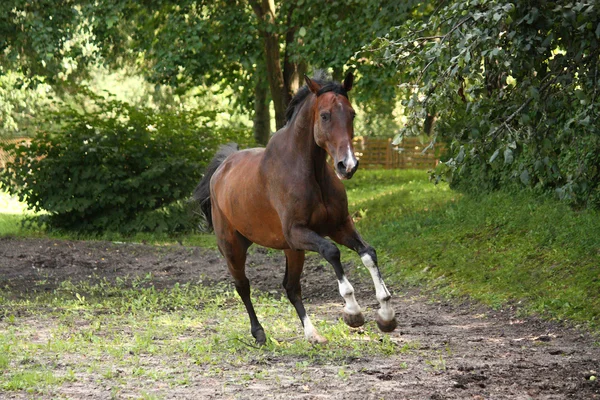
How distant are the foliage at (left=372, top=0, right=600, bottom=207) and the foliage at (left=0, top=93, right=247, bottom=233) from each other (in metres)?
12.2

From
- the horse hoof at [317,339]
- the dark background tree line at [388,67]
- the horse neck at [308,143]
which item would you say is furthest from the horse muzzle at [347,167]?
the horse hoof at [317,339]

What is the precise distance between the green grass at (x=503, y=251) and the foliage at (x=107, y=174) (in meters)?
4.31

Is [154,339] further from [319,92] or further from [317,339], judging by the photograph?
[319,92]

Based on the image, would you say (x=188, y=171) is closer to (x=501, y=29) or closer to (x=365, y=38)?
(x=365, y=38)

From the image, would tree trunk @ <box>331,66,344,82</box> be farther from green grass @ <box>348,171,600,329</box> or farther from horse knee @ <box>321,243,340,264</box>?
horse knee @ <box>321,243,340,264</box>

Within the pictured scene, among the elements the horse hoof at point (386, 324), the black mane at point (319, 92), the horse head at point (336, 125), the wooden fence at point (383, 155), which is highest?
the black mane at point (319, 92)

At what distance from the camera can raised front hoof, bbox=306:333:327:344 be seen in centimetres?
758

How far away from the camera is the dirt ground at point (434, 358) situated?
578 centimetres

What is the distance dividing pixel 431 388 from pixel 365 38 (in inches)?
510

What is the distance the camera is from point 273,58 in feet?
74.2

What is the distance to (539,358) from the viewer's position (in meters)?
6.85

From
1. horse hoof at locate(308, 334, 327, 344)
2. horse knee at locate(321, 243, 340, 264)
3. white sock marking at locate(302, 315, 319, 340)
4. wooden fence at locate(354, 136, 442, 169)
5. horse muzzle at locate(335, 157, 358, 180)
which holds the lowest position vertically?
wooden fence at locate(354, 136, 442, 169)

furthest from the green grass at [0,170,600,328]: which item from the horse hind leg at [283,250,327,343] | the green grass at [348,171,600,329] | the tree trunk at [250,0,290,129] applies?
the tree trunk at [250,0,290,129]

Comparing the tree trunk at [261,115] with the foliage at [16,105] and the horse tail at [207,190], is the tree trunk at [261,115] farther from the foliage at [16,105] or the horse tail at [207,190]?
the horse tail at [207,190]
